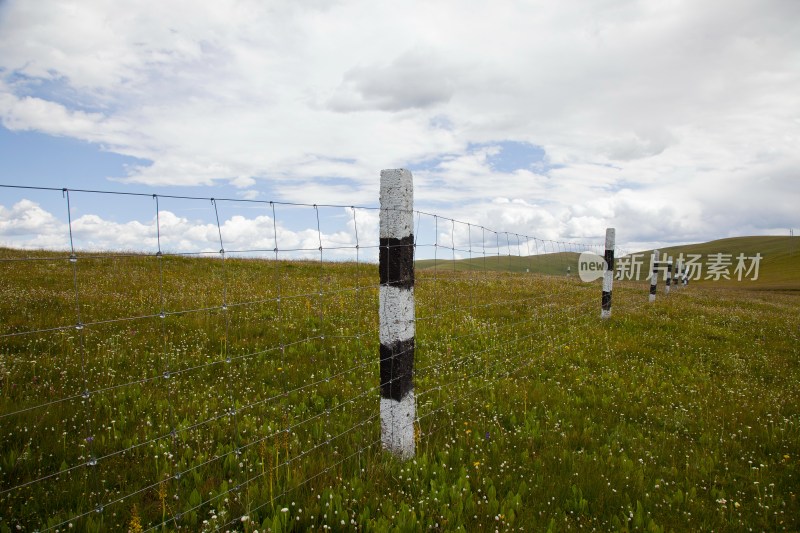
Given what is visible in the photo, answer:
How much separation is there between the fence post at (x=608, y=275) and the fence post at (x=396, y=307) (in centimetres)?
1181

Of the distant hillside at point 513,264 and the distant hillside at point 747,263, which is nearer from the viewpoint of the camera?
the distant hillside at point 513,264

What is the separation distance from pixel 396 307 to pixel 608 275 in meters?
12.4

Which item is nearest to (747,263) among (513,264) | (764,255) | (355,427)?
(764,255)

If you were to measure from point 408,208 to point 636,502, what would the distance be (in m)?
3.99

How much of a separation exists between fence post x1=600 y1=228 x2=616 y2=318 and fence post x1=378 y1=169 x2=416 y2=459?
38.8 ft

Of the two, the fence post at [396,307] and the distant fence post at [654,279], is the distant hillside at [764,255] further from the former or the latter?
the fence post at [396,307]

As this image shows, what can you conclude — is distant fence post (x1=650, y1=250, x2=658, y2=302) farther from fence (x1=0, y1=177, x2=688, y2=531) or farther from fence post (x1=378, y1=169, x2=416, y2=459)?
fence post (x1=378, y1=169, x2=416, y2=459)

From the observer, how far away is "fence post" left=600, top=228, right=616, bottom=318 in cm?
1505

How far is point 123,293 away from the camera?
466 inches

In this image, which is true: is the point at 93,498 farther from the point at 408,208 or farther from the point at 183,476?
the point at 408,208

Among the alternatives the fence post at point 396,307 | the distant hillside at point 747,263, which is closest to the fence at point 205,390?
the fence post at point 396,307

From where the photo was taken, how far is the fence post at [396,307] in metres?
5.19

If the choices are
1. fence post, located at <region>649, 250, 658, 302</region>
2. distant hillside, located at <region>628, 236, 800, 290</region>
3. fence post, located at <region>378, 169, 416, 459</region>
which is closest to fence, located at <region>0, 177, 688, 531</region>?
fence post, located at <region>378, 169, 416, 459</region>

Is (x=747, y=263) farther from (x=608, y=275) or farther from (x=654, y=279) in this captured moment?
(x=608, y=275)
